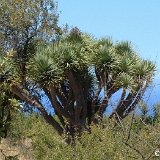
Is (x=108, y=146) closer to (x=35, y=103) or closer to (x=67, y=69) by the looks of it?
(x=67, y=69)

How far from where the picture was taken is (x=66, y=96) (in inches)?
615

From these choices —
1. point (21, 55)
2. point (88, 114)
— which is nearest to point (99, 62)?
point (88, 114)

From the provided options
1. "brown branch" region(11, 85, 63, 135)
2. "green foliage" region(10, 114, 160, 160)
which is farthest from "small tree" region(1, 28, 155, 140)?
"green foliage" region(10, 114, 160, 160)

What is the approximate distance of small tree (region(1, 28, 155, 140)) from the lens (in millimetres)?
14406

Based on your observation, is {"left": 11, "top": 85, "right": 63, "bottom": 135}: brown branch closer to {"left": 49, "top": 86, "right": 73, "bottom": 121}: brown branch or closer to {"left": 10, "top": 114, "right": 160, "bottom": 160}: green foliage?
{"left": 49, "top": 86, "right": 73, "bottom": 121}: brown branch

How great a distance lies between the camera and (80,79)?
15.5 meters

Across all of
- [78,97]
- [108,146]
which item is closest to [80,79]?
[78,97]

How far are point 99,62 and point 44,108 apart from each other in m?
2.71

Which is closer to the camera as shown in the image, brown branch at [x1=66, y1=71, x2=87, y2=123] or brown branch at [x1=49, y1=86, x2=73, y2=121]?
brown branch at [x1=49, y1=86, x2=73, y2=121]

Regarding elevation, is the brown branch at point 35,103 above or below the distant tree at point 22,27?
below

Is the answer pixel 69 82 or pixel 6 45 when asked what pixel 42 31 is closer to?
pixel 6 45

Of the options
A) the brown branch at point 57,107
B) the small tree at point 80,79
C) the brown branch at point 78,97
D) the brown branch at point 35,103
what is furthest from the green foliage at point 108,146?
the brown branch at point 35,103

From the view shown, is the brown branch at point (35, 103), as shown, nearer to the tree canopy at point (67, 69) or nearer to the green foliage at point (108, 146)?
the tree canopy at point (67, 69)

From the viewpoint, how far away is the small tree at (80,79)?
1441 cm
